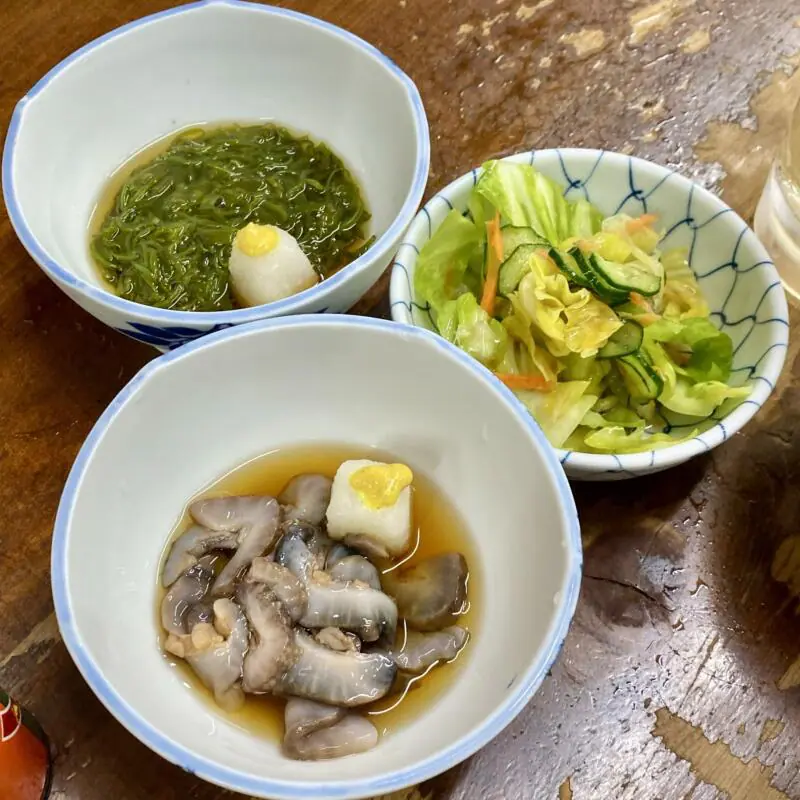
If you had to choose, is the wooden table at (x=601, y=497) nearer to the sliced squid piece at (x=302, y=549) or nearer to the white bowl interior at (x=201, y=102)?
the white bowl interior at (x=201, y=102)

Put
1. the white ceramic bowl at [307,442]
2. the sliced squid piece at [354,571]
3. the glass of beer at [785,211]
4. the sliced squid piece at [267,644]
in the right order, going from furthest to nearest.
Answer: the glass of beer at [785,211], the sliced squid piece at [354,571], the sliced squid piece at [267,644], the white ceramic bowl at [307,442]

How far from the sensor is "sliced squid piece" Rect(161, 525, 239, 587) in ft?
3.91

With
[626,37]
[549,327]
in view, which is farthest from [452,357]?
[626,37]

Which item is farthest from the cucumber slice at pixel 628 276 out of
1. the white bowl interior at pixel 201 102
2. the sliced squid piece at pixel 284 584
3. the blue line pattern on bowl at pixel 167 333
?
the sliced squid piece at pixel 284 584

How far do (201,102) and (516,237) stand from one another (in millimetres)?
786

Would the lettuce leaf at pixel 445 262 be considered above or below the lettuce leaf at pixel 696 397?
above

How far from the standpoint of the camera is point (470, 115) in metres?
1.78

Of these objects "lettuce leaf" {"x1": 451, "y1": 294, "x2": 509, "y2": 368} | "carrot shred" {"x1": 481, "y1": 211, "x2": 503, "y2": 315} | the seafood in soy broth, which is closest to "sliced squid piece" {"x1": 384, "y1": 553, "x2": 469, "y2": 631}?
the seafood in soy broth

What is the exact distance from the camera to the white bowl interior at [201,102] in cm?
147

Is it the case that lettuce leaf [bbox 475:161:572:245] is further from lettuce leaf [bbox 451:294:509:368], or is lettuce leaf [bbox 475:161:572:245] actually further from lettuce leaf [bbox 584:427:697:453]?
lettuce leaf [bbox 584:427:697:453]

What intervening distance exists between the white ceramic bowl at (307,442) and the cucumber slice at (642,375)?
0.34 meters

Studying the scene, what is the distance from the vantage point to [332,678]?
1.06 metres

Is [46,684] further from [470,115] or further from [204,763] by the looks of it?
[470,115]

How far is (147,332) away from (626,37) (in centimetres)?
137
